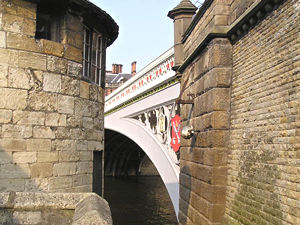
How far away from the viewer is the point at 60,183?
5.67 m

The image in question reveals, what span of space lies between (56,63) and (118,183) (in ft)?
82.7

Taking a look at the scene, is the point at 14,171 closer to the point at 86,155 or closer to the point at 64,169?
the point at 64,169

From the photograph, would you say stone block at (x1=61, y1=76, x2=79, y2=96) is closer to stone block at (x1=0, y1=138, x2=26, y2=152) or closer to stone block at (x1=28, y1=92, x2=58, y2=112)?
stone block at (x1=28, y1=92, x2=58, y2=112)

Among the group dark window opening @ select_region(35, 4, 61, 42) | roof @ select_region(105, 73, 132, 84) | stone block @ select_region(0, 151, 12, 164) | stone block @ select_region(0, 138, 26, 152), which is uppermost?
roof @ select_region(105, 73, 132, 84)

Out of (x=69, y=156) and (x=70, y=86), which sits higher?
(x=70, y=86)

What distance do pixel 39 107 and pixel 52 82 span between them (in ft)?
1.46

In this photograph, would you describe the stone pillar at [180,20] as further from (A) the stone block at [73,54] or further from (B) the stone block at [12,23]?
(B) the stone block at [12,23]

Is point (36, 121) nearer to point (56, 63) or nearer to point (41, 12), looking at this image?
point (56, 63)

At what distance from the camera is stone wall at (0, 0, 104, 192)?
5.25 metres

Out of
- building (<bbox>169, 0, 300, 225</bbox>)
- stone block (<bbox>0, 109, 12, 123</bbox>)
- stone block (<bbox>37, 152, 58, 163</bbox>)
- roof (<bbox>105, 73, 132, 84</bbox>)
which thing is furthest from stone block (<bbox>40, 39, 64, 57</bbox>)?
roof (<bbox>105, 73, 132, 84</bbox>)

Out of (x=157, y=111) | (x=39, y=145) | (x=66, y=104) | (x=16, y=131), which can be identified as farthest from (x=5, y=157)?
(x=157, y=111)

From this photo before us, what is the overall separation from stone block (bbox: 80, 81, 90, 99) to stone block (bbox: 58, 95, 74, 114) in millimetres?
300

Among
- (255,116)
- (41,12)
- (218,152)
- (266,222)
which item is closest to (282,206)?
(266,222)

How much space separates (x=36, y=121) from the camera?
5.46 m
